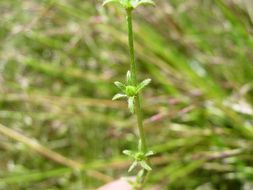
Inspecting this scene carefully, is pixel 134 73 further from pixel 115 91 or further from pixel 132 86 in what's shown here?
pixel 115 91

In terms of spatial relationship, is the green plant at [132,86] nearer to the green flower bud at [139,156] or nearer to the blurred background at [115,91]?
the green flower bud at [139,156]

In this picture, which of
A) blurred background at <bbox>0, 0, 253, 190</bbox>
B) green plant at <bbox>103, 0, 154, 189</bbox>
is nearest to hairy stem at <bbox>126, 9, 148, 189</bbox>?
green plant at <bbox>103, 0, 154, 189</bbox>

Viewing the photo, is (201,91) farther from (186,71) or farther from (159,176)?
(159,176)

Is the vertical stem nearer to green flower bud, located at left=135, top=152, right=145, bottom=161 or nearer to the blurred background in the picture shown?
green flower bud, located at left=135, top=152, right=145, bottom=161

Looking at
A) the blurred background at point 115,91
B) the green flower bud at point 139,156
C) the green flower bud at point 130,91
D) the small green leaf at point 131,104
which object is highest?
the blurred background at point 115,91

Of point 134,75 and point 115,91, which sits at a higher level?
point 115,91

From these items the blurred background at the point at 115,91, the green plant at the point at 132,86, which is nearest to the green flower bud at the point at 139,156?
the green plant at the point at 132,86

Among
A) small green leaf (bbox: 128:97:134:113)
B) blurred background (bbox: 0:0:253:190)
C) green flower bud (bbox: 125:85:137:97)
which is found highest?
blurred background (bbox: 0:0:253:190)

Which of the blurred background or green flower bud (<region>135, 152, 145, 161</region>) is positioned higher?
the blurred background

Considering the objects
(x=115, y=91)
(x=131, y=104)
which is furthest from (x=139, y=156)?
(x=115, y=91)

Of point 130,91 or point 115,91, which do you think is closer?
point 130,91
